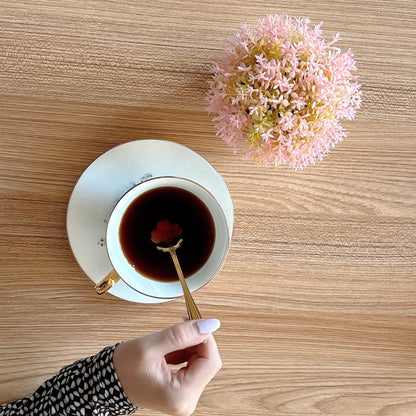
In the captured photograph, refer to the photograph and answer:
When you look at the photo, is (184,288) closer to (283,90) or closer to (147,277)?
(147,277)

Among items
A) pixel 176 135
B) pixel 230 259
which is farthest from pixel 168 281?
pixel 176 135

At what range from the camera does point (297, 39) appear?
716 millimetres

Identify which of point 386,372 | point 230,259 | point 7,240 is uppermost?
Result: point 7,240

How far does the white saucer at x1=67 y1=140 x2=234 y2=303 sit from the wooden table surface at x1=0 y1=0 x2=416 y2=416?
→ 1.8 inches

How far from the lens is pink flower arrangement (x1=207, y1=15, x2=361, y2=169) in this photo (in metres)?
0.69

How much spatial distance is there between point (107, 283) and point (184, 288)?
118 mm

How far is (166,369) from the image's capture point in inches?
26.8

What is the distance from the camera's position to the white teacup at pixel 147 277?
0.73 metres

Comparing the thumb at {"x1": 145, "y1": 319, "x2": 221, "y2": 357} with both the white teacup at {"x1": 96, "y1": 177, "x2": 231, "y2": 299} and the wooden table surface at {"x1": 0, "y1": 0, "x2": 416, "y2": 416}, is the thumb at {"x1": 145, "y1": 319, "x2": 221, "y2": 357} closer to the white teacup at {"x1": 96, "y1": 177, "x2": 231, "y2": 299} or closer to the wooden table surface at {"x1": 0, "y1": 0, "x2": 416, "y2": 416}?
the white teacup at {"x1": 96, "y1": 177, "x2": 231, "y2": 299}

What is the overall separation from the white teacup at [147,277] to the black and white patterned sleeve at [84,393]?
10 centimetres

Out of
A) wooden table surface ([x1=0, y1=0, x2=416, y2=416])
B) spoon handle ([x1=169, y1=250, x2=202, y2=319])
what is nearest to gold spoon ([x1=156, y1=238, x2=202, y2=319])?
spoon handle ([x1=169, y1=250, x2=202, y2=319])

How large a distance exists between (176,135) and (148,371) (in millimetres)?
383

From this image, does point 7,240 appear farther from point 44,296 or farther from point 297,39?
point 297,39

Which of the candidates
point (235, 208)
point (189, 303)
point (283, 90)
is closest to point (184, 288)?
point (189, 303)
